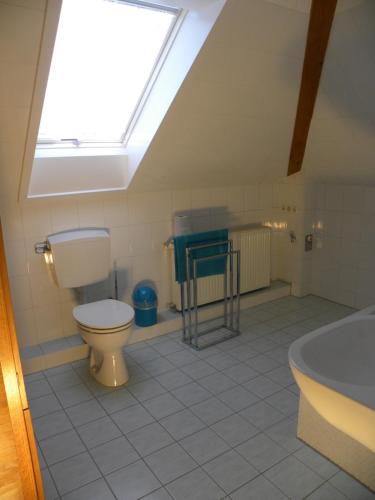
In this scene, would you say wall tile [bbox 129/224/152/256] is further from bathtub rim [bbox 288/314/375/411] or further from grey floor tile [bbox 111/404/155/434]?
bathtub rim [bbox 288/314/375/411]

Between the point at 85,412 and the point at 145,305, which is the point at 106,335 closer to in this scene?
the point at 85,412

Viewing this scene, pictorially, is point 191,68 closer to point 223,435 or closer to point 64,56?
point 64,56

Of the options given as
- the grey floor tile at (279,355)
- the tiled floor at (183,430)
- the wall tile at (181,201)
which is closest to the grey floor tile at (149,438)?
the tiled floor at (183,430)

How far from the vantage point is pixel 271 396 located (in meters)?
2.37

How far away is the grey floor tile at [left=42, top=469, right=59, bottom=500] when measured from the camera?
1740 mm

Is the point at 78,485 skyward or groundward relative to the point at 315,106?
groundward

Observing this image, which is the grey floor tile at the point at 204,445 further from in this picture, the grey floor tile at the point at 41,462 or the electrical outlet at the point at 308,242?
the electrical outlet at the point at 308,242

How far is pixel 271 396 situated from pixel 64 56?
228 cm

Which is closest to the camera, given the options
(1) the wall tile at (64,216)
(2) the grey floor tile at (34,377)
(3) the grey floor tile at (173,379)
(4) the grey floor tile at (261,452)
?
(4) the grey floor tile at (261,452)

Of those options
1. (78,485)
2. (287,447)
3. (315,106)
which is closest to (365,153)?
(315,106)

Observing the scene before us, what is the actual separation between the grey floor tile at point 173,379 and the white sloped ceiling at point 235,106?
1.35m

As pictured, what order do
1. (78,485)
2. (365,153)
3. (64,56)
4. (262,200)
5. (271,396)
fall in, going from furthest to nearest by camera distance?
(262,200) < (365,153) < (271,396) < (64,56) < (78,485)

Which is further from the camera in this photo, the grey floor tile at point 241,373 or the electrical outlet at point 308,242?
the electrical outlet at point 308,242

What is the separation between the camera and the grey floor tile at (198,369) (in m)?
2.63
